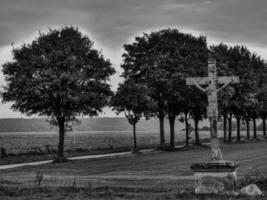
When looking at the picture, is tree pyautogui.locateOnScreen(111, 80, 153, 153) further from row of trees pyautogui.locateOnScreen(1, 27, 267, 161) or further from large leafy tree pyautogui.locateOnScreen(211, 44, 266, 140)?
large leafy tree pyautogui.locateOnScreen(211, 44, 266, 140)

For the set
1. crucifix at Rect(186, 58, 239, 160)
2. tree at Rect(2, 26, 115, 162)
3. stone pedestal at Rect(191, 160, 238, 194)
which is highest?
tree at Rect(2, 26, 115, 162)

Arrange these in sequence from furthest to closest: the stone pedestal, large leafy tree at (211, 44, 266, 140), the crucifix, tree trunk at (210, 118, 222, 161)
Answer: large leafy tree at (211, 44, 266, 140), the crucifix, tree trunk at (210, 118, 222, 161), the stone pedestal

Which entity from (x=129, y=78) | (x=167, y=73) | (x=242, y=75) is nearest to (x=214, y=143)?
(x=167, y=73)

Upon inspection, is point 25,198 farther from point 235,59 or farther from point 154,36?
point 235,59

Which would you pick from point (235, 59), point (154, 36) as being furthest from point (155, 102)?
point (235, 59)

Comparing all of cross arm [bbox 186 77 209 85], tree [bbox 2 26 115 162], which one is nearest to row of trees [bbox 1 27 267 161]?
tree [bbox 2 26 115 162]

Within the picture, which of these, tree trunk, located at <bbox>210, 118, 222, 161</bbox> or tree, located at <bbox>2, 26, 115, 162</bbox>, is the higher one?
tree, located at <bbox>2, 26, 115, 162</bbox>

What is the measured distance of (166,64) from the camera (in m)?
56.8

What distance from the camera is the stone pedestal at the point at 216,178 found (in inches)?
623

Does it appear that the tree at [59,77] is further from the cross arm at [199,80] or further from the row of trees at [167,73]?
the cross arm at [199,80]

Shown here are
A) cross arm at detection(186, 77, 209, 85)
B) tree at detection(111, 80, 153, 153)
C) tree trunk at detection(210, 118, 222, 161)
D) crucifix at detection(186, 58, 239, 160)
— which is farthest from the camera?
tree at detection(111, 80, 153, 153)

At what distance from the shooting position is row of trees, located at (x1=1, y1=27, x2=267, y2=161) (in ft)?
130

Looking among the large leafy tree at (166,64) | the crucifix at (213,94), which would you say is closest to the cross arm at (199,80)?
the crucifix at (213,94)

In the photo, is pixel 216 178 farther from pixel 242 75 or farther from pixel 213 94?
pixel 242 75
